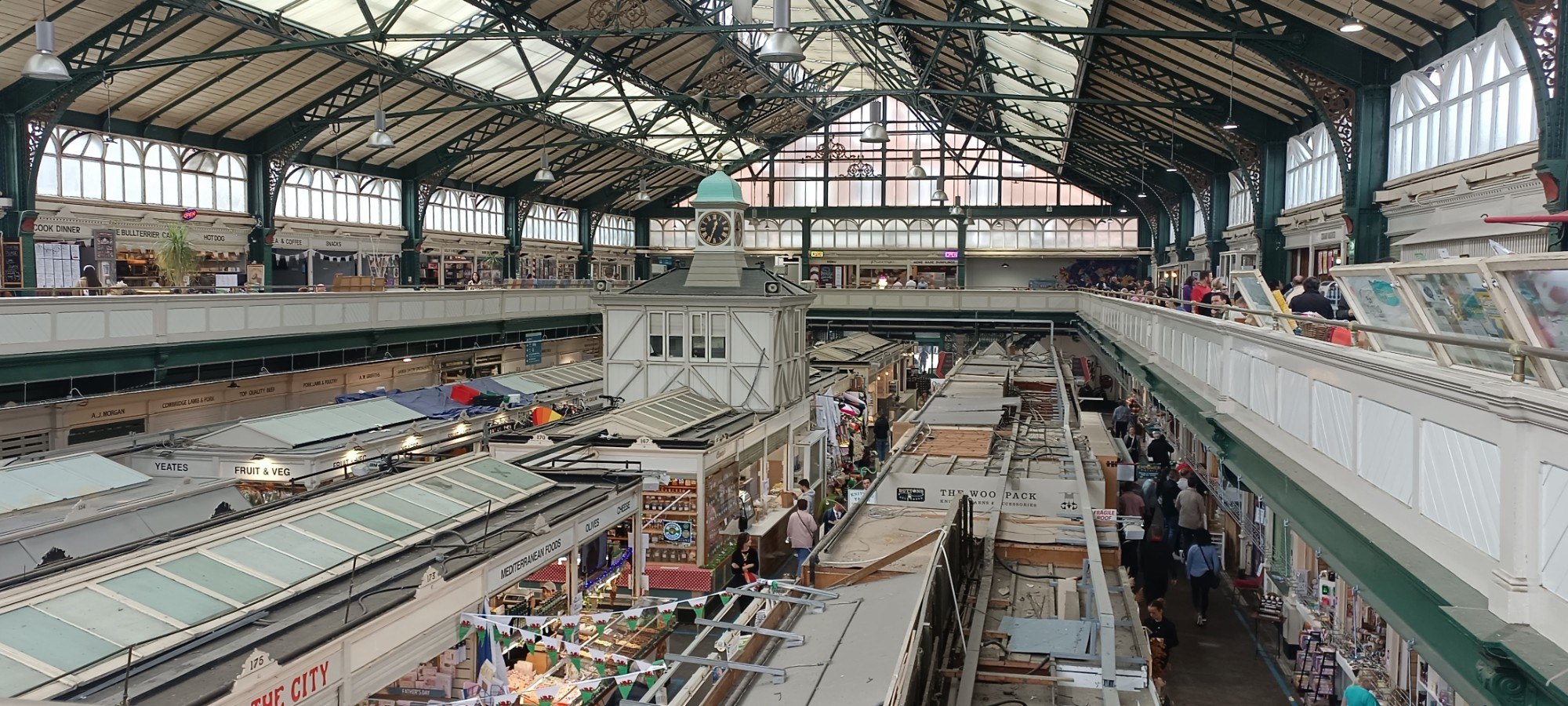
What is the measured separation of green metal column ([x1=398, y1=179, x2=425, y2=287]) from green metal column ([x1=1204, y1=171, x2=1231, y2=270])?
90.8 feet

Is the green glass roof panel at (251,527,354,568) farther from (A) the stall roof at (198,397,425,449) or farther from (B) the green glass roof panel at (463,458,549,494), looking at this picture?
(A) the stall roof at (198,397,425,449)

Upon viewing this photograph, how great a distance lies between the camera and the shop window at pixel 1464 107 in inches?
559

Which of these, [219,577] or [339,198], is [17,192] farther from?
[219,577]

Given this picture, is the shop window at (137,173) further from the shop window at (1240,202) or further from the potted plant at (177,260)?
the shop window at (1240,202)

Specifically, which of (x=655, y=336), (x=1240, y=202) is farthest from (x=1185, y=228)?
(x=655, y=336)

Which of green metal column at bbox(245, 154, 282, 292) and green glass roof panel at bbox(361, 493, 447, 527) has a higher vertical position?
green metal column at bbox(245, 154, 282, 292)

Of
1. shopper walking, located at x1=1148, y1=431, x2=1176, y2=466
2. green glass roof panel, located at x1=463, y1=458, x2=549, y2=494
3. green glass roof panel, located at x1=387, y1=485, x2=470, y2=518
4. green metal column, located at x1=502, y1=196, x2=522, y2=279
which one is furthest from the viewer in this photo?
green metal column, located at x1=502, y1=196, x2=522, y2=279

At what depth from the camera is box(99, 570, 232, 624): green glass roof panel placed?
7.02 metres

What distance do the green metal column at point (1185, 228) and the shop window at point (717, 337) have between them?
24549 mm

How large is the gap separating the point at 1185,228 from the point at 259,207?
32.8 m

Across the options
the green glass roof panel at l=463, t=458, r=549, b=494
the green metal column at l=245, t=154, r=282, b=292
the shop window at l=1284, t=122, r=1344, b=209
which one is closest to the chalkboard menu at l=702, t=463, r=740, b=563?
the green glass roof panel at l=463, t=458, r=549, b=494

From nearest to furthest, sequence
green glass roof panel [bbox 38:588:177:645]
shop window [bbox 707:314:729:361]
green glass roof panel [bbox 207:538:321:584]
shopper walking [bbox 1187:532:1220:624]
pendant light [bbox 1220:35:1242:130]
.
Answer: green glass roof panel [bbox 38:588:177:645] → green glass roof panel [bbox 207:538:321:584] → shopper walking [bbox 1187:532:1220:624] → pendant light [bbox 1220:35:1242:130] → shop window [bbox 707:314:729:361]

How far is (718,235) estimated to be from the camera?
24.7 metres

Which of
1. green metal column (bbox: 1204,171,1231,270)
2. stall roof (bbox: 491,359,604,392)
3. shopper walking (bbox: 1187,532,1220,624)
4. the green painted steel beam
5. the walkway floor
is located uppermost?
green metal column (bbox: 1204,171,1231,270)
